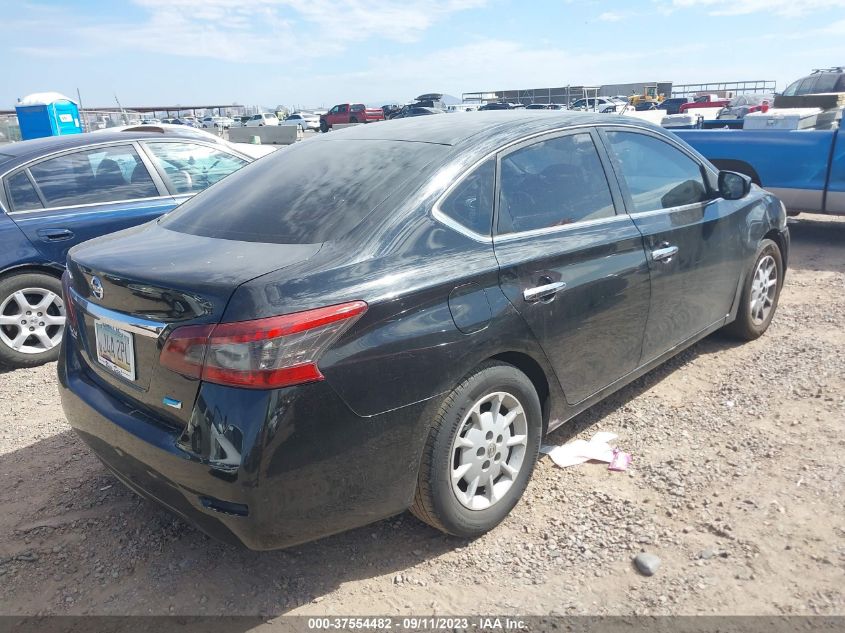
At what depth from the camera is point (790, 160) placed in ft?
24.5

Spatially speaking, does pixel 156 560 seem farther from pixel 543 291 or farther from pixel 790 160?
pixel 790 160

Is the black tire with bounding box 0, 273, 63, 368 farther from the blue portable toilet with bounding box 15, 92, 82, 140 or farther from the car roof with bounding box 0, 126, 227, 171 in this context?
the blue portable toilet with bounding box 15, 92, 82, 140

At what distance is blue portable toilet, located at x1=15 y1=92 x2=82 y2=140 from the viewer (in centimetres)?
1228

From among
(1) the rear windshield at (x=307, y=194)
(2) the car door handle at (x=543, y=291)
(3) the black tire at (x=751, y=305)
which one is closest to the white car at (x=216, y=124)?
(3) the black tire at (x=751, y=305)

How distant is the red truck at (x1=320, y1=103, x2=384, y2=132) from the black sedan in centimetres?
4339

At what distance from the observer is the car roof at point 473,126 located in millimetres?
3025

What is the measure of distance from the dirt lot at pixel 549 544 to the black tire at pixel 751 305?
2.86 feet

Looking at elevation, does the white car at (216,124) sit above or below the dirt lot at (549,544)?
above

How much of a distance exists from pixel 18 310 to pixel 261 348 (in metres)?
3.63

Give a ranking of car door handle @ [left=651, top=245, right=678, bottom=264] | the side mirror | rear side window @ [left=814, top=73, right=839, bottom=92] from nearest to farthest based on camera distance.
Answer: car door handle @ [left=651, top=245, right=678, bottom=264]
the side mirror
rear side window @ [left=814, top=73, right=839, bottom=92]

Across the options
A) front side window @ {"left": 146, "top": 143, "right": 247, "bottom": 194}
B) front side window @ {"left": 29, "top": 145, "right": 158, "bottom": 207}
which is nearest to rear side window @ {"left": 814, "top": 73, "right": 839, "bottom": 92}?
front side window @ {"left": 146, "top": 143, "right": 247, "bottom": 194}

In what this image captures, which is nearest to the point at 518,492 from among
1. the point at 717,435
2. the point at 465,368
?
the point at 465,368

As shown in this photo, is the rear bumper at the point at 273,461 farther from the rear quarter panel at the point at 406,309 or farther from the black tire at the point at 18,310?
the black tire at the point at 18,310

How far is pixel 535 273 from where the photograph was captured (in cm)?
284
